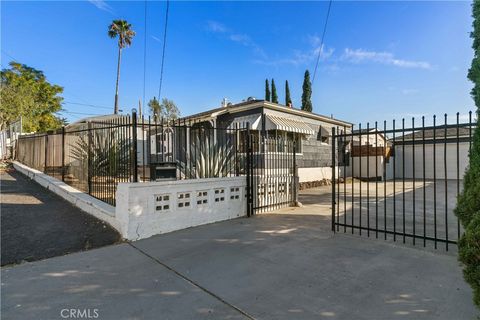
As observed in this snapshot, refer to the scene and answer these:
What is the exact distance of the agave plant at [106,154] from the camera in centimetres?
653

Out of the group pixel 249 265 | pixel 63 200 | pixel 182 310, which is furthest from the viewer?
pixel 63 200

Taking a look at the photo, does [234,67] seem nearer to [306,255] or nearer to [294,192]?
[294,192]

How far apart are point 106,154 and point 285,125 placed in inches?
291

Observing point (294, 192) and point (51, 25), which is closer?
point (294, 192)

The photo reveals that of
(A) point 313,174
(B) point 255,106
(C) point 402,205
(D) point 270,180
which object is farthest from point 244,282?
(A) point 313,174

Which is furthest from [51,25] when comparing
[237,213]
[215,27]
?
[237,213]

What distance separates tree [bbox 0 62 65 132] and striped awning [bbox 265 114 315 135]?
17.7m

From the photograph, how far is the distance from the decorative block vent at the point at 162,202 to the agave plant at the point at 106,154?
4.96 feet

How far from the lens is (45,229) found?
509 centimetres

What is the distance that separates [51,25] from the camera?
584 inches

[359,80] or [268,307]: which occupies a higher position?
[359,80]

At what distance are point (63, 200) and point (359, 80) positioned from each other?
493 inches

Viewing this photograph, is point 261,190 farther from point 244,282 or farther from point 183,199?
point 244,282

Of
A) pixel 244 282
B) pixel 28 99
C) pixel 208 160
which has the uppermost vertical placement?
pixel 28 99
